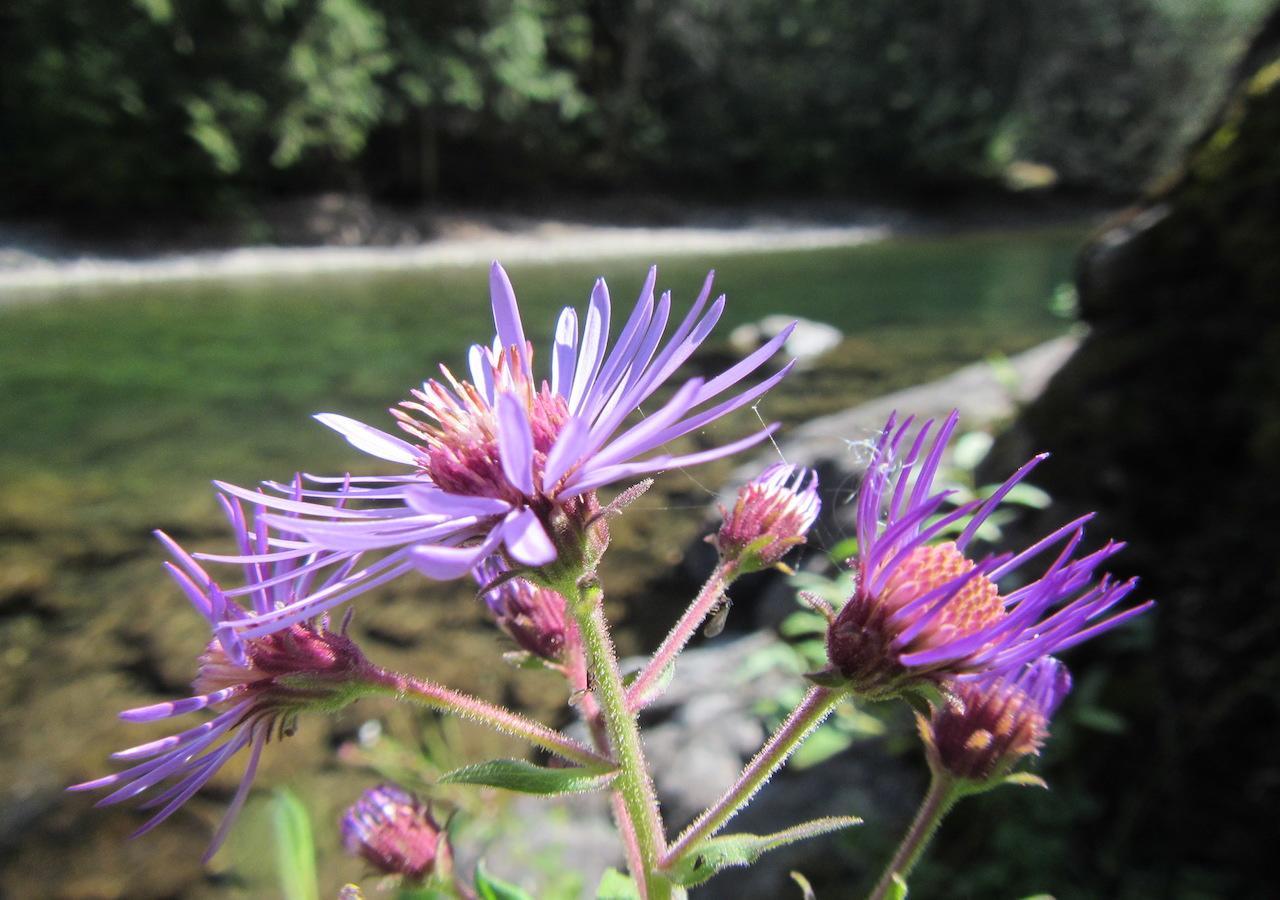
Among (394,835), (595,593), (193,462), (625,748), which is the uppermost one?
(595,593)

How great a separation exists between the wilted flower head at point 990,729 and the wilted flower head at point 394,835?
703 mm

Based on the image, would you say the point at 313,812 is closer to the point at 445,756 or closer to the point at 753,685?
the point at 445,756

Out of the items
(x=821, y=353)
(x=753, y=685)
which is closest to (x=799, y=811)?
(x=753, y=685)

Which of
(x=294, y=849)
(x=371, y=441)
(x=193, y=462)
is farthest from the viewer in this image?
(x=193, y=462)

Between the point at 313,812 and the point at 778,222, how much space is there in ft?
88.8

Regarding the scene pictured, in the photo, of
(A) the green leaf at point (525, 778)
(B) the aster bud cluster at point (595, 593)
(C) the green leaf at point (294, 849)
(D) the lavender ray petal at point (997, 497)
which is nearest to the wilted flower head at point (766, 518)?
(B) the aster bud cluster at point (595, 593)

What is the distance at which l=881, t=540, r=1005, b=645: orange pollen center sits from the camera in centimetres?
79

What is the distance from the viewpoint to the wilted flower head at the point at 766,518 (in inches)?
39.7

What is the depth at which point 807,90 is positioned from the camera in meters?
31.5

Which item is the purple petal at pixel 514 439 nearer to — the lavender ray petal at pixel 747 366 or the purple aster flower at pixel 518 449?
the purple aster flower at pixel 518 449

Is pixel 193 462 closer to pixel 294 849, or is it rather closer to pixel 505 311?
pixel 294 849

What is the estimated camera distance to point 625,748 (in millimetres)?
826

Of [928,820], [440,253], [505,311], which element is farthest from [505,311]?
[440,253]

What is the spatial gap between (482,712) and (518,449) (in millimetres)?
337
